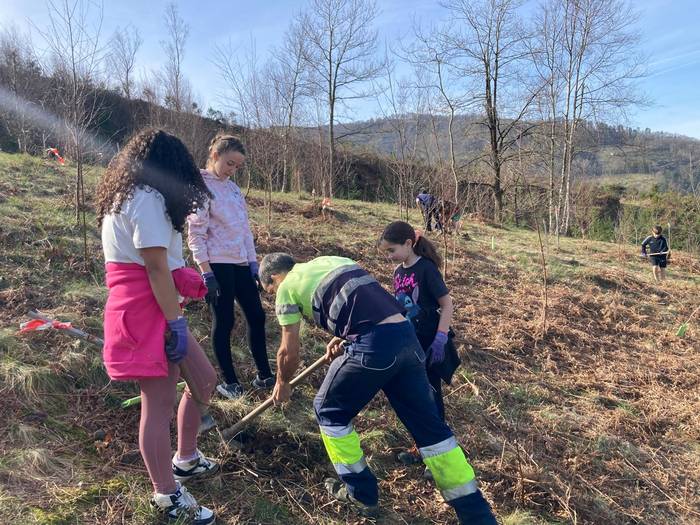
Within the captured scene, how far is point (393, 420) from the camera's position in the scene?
10.5ft

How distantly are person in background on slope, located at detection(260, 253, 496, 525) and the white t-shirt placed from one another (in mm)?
630

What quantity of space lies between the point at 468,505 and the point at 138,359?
1486 millimetres

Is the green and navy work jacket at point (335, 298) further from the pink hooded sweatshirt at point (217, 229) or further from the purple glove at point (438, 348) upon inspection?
the pink hooded sweatshirt at point (217, 229)

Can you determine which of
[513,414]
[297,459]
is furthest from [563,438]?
[297,459]

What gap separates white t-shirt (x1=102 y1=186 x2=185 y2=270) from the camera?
164cm

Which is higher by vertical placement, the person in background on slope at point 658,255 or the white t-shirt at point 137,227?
the white t-shirt at point 137,227

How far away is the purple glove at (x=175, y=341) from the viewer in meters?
1.76

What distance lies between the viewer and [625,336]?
18.9 feet

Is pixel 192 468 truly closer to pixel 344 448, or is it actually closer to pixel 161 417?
pixel 161 417

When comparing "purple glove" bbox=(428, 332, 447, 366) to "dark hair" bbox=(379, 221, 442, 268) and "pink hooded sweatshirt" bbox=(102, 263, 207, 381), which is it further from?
"pink hooded sweatshirt" bbox=(102, 263, 207, 381)

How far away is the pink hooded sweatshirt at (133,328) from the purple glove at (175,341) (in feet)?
0.11

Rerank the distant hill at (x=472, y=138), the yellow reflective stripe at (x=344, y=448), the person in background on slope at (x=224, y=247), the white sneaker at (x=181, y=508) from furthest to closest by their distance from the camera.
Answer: the distant hill at (x=472, y=138) → the person in background on slope at (x=224, y=247) → the yellow reflective stripe at (x=344, y=448) → the white sneaker at (x=181, y=508)

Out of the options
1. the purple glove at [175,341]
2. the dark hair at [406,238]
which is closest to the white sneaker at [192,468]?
the purple glove at [175,341]

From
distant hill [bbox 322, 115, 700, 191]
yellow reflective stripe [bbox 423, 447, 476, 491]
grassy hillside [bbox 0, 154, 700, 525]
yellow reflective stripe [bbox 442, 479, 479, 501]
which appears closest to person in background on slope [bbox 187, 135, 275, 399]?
grassy hillside [bbox 0, 154, 700, 525]
